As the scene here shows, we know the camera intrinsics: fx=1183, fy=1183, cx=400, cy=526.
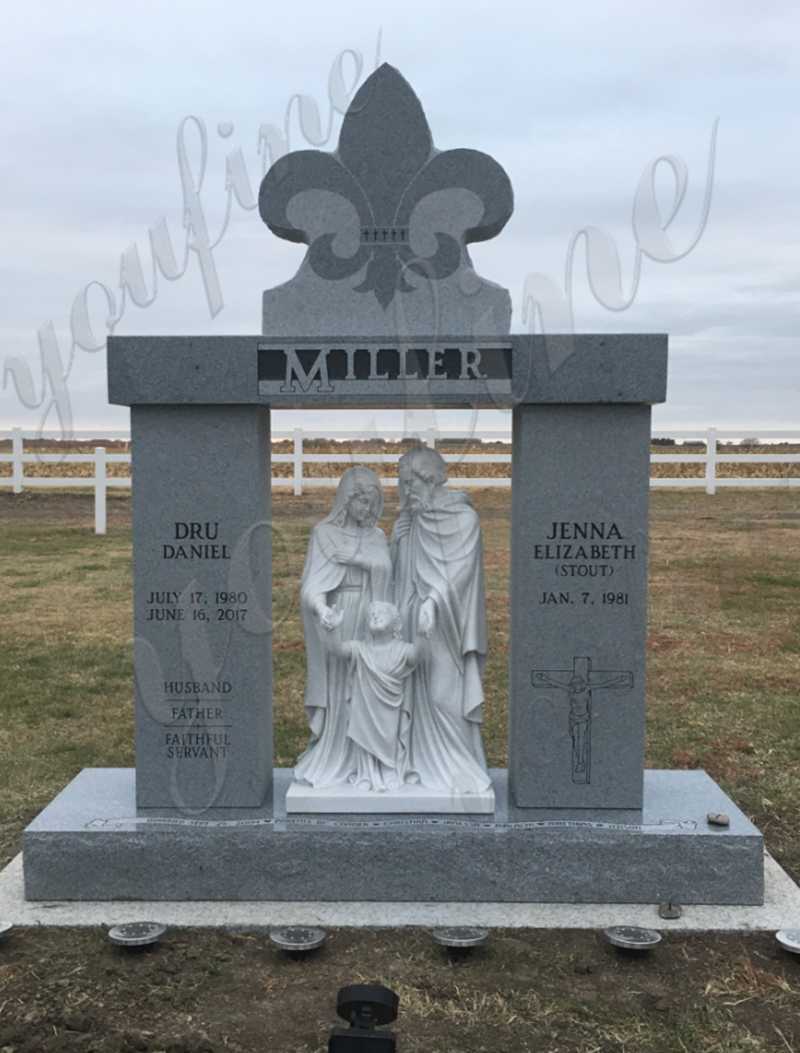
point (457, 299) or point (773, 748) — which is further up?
point (457, 299)

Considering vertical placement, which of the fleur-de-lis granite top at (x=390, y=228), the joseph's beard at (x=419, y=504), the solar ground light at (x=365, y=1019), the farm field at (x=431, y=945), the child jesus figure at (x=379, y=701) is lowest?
the farm field at (x=431, y=945)

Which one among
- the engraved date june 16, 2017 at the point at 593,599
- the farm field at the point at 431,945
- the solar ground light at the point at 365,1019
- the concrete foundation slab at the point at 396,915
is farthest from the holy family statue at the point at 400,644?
the solar ground light at the point at 365,1019

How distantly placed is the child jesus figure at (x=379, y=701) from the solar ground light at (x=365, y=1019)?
9.10 feet

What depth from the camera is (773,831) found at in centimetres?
714

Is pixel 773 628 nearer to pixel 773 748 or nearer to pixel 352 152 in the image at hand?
pixel 773 748

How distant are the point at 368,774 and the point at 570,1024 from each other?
5.83ft

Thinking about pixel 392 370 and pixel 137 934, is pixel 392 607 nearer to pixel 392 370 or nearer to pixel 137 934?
pixel 392 370

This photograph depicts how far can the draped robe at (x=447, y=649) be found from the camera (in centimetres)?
615

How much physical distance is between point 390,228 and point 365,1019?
13.1 feet

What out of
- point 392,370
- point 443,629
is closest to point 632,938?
point 443,629

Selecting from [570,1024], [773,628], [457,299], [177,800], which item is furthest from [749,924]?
[773,628]

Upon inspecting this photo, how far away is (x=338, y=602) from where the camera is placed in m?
6.25

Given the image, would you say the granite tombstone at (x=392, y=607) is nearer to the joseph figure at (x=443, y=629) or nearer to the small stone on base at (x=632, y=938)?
the joseph figure at (x=443, y=629)

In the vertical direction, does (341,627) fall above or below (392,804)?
above
